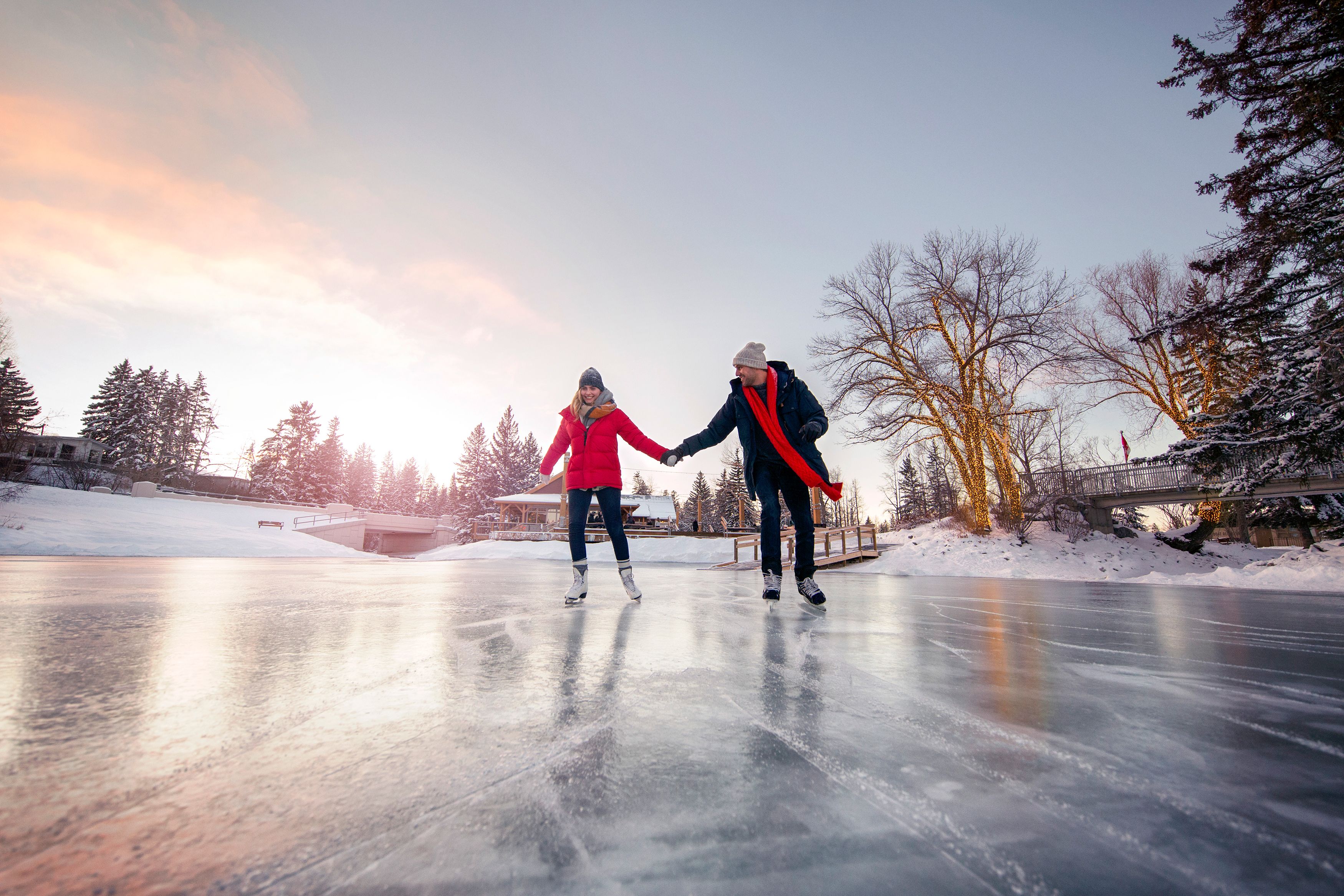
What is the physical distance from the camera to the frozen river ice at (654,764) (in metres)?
0.73

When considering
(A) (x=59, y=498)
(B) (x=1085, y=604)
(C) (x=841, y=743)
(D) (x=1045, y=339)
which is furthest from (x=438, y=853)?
(A) (x=59, y=498)

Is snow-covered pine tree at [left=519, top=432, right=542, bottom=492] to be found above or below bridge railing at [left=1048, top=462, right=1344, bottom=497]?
above

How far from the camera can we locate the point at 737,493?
56406 mm

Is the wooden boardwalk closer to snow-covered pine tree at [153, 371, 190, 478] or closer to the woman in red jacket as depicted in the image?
the woman in red jacket

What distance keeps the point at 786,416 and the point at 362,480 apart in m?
89.8

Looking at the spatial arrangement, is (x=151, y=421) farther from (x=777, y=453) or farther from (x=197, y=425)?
(x=777, y=453)

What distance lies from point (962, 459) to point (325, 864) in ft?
64.8

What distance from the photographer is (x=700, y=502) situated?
6656cm

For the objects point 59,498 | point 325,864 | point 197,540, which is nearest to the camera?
point 325,864

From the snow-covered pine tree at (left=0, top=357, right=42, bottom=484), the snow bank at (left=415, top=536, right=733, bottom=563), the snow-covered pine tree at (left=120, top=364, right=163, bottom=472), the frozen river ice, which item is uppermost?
the snow-covered pine tree at (left=120, top=364, right=163, bottom=472)

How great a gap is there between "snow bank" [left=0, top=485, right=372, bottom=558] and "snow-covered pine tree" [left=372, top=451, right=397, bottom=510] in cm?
5196

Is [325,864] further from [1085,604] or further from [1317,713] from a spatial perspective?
[1085,604]

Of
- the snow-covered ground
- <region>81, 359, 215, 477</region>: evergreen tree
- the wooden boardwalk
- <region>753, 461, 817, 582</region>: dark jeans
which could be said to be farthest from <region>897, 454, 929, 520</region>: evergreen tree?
<region>81, 359, 215, 477</region>: evergreen tree

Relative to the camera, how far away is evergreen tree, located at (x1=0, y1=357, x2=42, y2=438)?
19.7 meters
